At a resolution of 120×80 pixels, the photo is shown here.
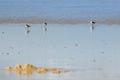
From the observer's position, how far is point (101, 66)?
15.7 m

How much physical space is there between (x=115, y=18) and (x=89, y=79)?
58.7ft

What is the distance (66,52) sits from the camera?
58.9 ft

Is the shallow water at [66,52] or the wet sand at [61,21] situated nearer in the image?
the shallow water at [66,52]

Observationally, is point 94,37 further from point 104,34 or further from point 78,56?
point 78,56

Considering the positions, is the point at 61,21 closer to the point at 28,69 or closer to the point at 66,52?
the point at 66,52

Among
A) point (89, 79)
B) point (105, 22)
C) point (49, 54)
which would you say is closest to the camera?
point (89, 79)

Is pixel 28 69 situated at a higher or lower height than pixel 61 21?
lower

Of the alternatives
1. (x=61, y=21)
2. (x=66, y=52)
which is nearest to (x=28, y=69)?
(x=66, y=52)

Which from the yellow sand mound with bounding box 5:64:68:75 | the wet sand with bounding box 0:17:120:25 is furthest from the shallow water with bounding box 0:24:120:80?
the wet sand with bounding box 0:17:120:25

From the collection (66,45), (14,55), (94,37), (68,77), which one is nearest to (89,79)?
(68,77)

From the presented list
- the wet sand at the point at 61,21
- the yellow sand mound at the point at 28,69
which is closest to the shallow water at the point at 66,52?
the yellow sand mound at the point at 28,69

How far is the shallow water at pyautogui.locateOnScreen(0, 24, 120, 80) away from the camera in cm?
1466

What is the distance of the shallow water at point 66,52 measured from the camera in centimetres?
1466

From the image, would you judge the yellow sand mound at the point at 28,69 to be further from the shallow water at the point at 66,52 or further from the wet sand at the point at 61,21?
the wet sand at the point at 61,21
